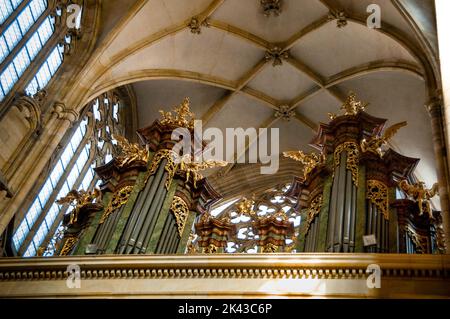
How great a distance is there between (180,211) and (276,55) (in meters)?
5.27

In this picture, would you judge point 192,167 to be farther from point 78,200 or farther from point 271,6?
point 271,6

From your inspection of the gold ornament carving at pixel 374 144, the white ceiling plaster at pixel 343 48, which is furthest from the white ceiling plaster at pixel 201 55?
the gold ornament carving at pixel 374 144

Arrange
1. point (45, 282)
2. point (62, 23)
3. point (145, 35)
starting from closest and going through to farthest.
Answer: point (45, 282) < point (62, 23) < point (145, 35)

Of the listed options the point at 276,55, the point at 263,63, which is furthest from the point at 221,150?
the point at 276,55

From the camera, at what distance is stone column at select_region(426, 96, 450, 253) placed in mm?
7719

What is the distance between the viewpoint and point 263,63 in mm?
14539

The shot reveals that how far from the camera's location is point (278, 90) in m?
15.1

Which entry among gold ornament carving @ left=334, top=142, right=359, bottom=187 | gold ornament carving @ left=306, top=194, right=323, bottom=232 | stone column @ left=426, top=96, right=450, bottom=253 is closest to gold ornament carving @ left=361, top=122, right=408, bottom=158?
gold ornament carving @ left=334, top=142, right=359, bottom=187

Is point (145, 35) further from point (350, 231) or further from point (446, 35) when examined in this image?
point (446, 35)

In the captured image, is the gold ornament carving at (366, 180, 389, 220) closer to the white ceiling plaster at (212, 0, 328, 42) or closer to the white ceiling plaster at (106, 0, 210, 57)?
the white ceiling plaster at (212, 0, 328, 42)

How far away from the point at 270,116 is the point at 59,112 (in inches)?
231

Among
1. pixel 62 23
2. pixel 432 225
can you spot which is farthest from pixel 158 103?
pixel 432 225

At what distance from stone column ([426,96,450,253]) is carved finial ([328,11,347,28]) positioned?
3.79m
